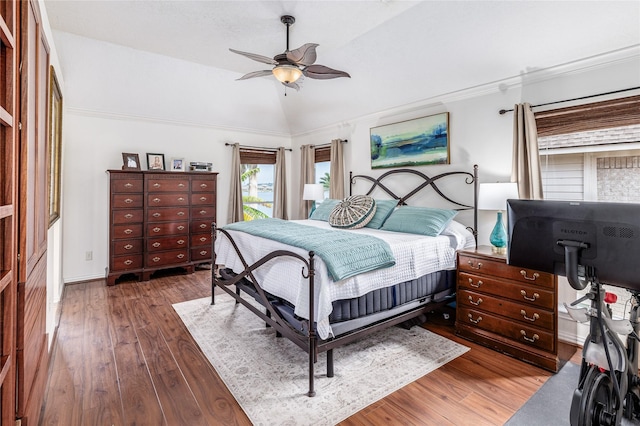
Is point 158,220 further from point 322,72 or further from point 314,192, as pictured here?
point 322,72

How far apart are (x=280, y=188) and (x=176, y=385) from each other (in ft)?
14.9

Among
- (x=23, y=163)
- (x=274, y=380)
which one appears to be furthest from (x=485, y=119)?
(x=23, y=163)

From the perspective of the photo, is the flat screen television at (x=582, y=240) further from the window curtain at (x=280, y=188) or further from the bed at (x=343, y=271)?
the window curtain at (x=280, y=188)

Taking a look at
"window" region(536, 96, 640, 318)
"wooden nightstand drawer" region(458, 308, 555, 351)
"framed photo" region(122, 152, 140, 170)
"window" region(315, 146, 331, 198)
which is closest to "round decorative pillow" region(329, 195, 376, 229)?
"wooden nightstand drawer" region(458, 308, 555, 351)

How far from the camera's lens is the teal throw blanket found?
87.8 inches

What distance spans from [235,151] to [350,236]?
3.79 m

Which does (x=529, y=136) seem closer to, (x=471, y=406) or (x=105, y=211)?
(x=471, y=406)

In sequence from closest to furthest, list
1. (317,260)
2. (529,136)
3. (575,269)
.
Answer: (575,269), (317,260), (529,136)

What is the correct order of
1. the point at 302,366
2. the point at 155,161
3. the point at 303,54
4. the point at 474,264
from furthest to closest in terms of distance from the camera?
the point at 155,161 → the point at 474,264 → the point at 303,54 → the point at 302,366

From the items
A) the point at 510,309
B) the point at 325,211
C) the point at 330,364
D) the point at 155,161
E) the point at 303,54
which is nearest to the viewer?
the point at 330,364

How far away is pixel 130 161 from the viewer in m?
4.78

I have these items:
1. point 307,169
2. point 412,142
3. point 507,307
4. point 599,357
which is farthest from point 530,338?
point 307,169

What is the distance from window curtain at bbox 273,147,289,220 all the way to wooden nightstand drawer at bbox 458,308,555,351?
4.16 meters

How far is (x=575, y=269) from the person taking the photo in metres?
1.32
